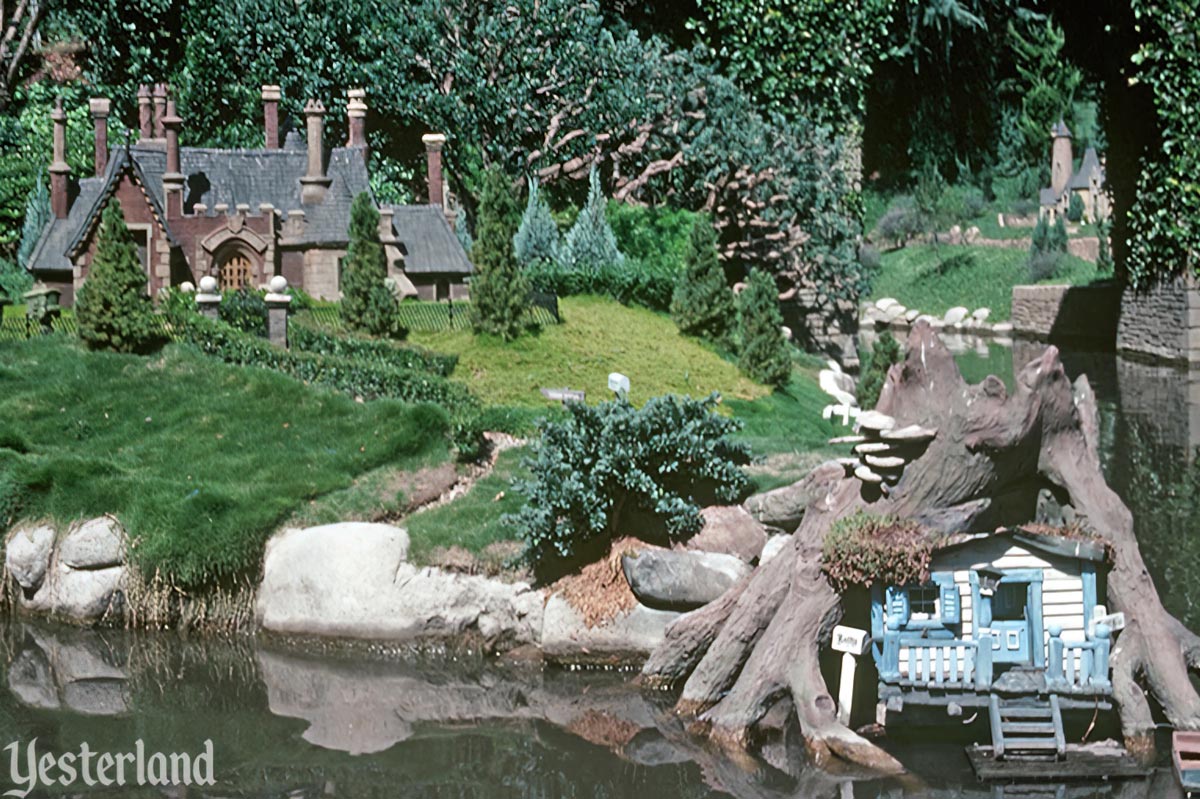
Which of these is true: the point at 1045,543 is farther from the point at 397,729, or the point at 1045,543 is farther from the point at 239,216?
the point at 239,216

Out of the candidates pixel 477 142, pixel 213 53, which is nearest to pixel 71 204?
pixel 213 53

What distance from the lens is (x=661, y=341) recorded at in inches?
1067

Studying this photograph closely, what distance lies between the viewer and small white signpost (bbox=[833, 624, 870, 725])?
1330cm

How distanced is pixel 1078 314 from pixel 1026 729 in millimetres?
37644

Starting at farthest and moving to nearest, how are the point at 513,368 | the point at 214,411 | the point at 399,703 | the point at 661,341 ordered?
the point at 661,341
the point at 513,368
the point at 214,411
the point at 399,703

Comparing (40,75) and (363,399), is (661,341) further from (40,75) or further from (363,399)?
(40,75)

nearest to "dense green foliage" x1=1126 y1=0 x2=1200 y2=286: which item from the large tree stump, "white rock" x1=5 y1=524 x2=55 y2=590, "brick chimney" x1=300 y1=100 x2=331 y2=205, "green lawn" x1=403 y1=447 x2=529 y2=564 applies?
"brick chimney" x1=300 y1=100 x2=331 y2=205

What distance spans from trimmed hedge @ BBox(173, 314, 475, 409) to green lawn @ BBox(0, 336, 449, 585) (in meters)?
0.46

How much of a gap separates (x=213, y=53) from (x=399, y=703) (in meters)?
23.7

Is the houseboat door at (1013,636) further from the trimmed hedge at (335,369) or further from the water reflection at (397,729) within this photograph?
the trimmed hedge at (335,369)

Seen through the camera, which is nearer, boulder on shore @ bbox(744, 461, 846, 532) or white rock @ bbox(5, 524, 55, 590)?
→ boulder on shore @ bbox(744, 461, 846, 532)

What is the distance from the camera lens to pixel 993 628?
13.3 meters

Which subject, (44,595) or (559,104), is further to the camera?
(559,104)

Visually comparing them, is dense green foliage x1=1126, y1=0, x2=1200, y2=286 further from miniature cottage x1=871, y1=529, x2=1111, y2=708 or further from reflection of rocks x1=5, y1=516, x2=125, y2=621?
reflection of rocks x1=5, y1=516, x2=125, y2=621
